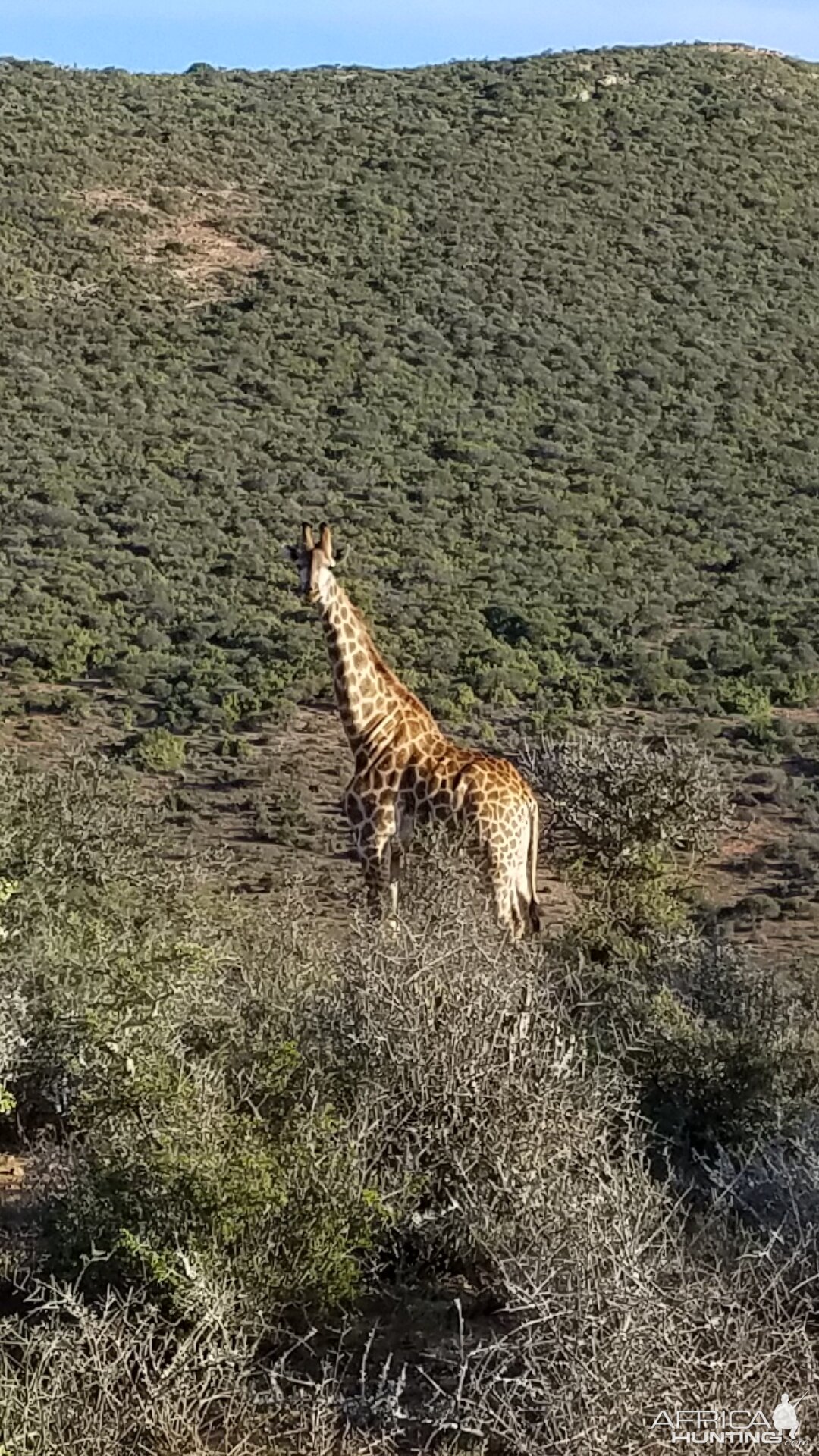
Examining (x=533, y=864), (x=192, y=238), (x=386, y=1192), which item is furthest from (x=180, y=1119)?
(x=192, y=238)

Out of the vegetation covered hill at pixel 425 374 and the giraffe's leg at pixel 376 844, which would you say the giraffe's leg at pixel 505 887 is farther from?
the vegetation covered hill at pixel 425 374

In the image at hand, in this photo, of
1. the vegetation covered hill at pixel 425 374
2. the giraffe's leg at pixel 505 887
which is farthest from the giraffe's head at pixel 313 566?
the vegetation covered hill at pixel 425 374

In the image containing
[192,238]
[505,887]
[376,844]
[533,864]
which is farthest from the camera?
[192,238]

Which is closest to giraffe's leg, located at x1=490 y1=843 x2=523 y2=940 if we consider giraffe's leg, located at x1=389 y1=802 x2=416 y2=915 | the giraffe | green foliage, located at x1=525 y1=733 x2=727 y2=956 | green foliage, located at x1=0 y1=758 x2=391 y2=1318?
the giraffe

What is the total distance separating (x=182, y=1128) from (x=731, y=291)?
40.8m

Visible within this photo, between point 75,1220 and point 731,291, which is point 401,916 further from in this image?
point 731,291

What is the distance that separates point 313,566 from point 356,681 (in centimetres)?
64

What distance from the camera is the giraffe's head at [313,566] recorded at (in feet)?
34.8

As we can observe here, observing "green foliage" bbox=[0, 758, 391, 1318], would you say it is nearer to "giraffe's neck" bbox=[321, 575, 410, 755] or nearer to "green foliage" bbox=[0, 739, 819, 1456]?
"green foliage" bbox=[0, 739, 819, 1456]

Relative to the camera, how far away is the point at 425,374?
39.1 m

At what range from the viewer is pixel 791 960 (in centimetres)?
1383

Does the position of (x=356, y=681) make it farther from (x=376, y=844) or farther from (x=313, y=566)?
(x=376, y=844)

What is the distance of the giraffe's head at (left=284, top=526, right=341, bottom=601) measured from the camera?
1060cm

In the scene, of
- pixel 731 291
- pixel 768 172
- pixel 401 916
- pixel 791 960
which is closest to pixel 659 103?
pixel 768 172
